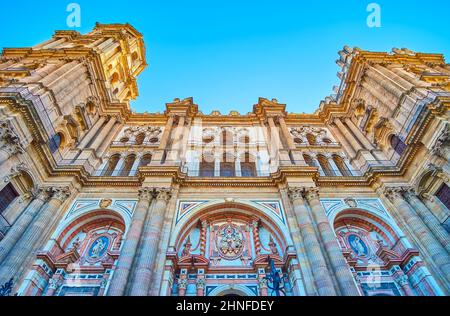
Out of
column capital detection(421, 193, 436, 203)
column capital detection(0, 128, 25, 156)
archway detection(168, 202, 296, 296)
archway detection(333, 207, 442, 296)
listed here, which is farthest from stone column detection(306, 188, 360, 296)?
column capital detection(0, 128, 25, 156)

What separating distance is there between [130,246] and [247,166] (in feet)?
32.8

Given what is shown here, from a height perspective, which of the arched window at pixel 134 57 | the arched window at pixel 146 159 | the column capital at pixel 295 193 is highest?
the arched window at pixel 134 57

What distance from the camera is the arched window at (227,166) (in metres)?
19.2

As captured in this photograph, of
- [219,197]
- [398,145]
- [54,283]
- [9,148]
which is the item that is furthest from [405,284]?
[9,148]

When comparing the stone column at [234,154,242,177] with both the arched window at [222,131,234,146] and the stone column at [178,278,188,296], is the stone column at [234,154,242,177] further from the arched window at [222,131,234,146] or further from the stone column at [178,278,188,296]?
the stone column at [178,278,188,296]

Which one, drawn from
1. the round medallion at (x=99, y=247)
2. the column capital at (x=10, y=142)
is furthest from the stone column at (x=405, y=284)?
the column capital at (x=10, y=142)

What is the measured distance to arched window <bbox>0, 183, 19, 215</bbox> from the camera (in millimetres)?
13438

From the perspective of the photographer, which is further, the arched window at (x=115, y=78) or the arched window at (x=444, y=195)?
the arched window at (x=115, y=78)

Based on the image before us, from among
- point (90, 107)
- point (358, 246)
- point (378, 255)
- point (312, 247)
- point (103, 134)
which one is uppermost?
point (90, 107)

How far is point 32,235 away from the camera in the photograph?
12.9 meters

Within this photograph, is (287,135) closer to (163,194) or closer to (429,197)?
(429,197)

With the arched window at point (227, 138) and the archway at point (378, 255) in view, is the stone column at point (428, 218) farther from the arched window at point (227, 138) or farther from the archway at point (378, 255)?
the arched window at point (227, 138)

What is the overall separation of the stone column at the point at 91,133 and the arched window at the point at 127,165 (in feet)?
9.92
